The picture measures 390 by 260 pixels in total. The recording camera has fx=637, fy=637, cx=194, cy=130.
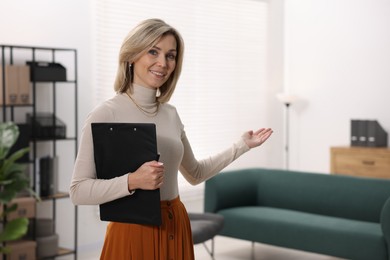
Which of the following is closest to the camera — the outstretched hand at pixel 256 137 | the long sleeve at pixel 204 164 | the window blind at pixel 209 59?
the long sleeve at pixel 204 164

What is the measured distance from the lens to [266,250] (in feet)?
21.8

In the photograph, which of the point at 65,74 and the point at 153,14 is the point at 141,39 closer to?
the point at 65,74

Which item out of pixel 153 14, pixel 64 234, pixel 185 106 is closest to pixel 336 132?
pixel 185 106

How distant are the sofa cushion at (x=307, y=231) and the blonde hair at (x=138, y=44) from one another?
3.55 meters

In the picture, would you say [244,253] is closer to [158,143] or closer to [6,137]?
[158,143]

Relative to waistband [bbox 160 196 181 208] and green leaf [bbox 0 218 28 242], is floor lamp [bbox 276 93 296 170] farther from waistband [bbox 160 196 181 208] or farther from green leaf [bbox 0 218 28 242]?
green leaf [bbox 0 218 28 242]

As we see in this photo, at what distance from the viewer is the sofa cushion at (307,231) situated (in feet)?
17.2

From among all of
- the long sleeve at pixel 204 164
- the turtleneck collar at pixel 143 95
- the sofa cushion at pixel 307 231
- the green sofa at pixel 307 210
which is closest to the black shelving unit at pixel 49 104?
the green sofa at pixel 307 210

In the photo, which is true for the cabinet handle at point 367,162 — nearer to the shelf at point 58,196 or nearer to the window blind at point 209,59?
the window blind at point 209,59

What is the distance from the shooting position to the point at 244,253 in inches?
257

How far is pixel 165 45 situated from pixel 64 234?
446 cm

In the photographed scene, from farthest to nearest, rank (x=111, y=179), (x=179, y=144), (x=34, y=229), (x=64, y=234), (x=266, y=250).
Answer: (x=266, y=250), (x=64, y=234), (x=34, y=229), (x=179, y=144), (x=111, y=179)

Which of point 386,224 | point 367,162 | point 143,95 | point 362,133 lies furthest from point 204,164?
point 362,133

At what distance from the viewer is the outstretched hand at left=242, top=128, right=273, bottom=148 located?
2461mm
